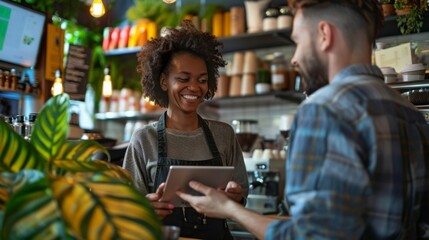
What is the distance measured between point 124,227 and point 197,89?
60.3 inches

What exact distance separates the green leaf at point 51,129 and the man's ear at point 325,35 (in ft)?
2.00

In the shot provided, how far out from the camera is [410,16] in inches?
142

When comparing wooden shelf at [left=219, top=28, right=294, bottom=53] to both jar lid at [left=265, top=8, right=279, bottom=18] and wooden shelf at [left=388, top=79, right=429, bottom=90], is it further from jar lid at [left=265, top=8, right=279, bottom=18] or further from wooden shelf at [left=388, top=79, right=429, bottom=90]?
wooden shelf at [left=388, top=79, right=429, bottom=90]

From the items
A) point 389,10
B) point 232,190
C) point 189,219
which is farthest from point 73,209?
point 389,10

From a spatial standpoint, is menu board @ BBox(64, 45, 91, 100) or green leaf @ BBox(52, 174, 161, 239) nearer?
green leaf @ BBox(52, 174, 161, 239)

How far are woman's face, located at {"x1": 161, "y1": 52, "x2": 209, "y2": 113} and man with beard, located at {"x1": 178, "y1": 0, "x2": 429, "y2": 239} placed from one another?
1067 millimetres

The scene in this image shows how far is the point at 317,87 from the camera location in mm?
1378

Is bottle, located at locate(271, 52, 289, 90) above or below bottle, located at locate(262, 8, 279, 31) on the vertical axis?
below

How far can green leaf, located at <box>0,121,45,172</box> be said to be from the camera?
120cm

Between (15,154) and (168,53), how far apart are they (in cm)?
144

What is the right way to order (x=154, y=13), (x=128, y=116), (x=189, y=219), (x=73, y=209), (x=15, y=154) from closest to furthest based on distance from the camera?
(x=73, y=209) < (x=15, y=154) < (x=189, y=219) < (x=154, y=13) < (x=128, y=116)

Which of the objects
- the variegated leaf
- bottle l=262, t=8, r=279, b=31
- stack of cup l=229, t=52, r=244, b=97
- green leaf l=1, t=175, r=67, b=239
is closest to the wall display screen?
stack of cup l=229, t=52, r=244, b=97

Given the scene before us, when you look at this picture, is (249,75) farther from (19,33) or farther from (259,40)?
(19,33)

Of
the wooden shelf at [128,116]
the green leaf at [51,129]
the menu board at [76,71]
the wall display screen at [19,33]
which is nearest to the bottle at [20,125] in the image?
the green leaf at [51,129]
